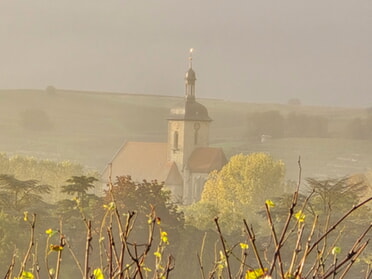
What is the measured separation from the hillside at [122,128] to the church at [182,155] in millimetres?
2634

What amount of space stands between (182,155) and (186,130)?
2042mm

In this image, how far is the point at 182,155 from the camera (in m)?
69.1

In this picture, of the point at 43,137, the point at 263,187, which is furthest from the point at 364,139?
the point at 43,137

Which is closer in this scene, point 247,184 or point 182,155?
point 247,184

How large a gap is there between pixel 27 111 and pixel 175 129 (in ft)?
59.5

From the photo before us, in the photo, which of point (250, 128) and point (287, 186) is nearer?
point (287, 186)

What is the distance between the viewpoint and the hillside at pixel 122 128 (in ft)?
232

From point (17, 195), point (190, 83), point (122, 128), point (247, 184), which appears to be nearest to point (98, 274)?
point (17, 195)

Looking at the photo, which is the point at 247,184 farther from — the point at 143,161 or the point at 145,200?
the point at 145,200

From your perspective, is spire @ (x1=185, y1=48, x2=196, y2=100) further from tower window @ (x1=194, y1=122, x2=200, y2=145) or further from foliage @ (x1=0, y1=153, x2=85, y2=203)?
foliage @ (x1=0, y1=153, x2=85, y2=203)

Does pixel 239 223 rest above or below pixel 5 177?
below

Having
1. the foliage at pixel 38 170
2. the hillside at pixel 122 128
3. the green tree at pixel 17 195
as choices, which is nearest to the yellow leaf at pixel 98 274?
the green tree at pixel 17 195

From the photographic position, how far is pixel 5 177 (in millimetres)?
28469

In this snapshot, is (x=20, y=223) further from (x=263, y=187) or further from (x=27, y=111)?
(x=27, y=111)
